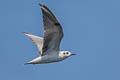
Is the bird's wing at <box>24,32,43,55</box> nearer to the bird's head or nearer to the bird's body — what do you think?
the bird's body

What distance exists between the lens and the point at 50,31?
2303 inches

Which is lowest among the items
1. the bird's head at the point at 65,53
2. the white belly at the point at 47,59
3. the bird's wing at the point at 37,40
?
the white belly at the point at 47,59

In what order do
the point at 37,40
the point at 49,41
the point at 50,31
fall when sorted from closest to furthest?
1. the point at 50,31
2. the point at 49,41
3. the point at 37,40

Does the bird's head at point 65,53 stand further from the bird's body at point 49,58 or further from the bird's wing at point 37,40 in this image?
the bird's wing at point 37,40

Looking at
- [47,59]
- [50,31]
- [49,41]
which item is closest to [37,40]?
[47,59]

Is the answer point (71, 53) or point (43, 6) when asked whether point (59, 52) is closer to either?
point (71, 53)

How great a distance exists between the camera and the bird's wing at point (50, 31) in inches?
2234

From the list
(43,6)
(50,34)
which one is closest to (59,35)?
(50,34)

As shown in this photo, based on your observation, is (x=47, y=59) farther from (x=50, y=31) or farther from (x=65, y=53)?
(x=50, y=31)

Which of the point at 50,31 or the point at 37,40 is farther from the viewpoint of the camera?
the point at 37,40

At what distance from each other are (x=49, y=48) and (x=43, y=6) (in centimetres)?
682

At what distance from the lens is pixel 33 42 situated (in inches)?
2542

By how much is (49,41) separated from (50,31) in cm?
199

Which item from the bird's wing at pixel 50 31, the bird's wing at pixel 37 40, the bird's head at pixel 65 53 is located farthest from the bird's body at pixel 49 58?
the bird's wing at pixel 37 40
